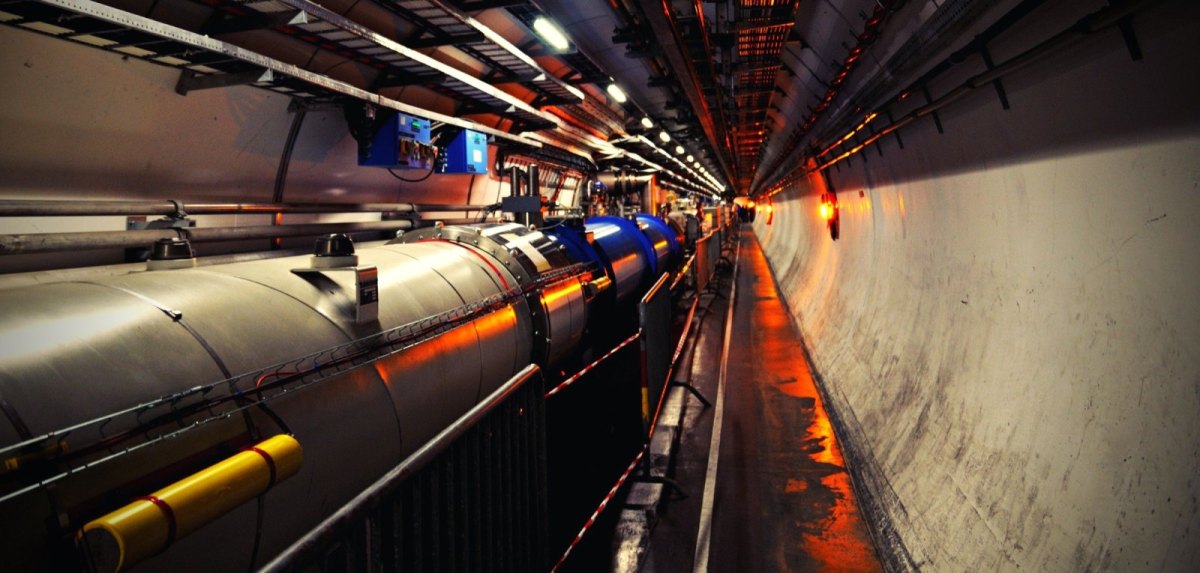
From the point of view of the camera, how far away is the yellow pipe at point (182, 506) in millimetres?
1081

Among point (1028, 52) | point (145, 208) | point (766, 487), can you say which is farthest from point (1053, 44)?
point (145, 208)

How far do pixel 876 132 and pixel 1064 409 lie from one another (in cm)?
307

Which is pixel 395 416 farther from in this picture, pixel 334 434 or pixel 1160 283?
pixel 1160 283

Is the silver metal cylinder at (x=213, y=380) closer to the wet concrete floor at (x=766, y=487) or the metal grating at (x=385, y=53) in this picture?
the metal grating at (x=385, y=53)

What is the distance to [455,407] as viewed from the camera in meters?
2.84

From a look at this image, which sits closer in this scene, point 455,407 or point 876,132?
point 455,407

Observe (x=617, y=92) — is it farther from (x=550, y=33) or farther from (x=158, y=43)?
(x=158, y=43)

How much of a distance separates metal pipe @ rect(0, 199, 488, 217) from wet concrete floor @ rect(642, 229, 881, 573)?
3418 mm

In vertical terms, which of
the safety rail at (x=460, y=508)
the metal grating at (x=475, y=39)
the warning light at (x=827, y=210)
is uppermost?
the metal grating at (x=475, y=39)

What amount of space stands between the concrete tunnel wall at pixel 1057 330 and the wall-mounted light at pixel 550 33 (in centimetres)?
264

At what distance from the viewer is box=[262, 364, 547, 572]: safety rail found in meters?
1.41

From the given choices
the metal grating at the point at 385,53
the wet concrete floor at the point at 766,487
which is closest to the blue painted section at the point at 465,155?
the metal grating at the point at 385,53

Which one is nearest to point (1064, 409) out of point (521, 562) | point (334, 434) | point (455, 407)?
point (521, 562)

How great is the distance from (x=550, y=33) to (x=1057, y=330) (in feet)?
12.6
